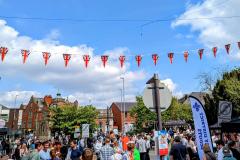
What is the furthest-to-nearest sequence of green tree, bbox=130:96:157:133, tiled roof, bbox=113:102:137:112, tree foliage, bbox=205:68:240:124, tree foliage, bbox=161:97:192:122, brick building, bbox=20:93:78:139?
tiled roof, bbox=113:102:137:112 → brick building, bbox=20:93:78:139 → tree foliage, bbox=161:97:192:122 → green tree, bbox=130:96:157:133 → tree foliage, bbox=205:68:240:124

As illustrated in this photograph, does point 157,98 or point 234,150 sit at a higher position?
point 157,98

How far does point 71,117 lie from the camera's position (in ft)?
175

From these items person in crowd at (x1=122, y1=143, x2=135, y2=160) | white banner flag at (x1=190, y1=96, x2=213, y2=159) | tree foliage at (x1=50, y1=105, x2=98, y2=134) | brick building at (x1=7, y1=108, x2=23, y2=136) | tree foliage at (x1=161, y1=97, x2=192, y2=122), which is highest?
brick building at (x1=7, y1=108, x2=23, y2=136)

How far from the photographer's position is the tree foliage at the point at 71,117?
52653mm

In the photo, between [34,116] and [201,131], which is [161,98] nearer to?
[201,131]

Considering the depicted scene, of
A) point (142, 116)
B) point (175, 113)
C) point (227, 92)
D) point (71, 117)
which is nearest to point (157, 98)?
point (227, 92)

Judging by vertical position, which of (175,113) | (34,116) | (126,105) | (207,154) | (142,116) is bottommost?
(207,154)

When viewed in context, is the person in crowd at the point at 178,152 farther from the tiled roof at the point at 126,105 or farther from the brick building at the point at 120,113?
the tiled roof at the point at 126,105

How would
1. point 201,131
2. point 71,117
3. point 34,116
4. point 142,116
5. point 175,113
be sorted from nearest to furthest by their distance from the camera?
point 201,131, point 71,117, point 142,116, point 175,113, point 34,116

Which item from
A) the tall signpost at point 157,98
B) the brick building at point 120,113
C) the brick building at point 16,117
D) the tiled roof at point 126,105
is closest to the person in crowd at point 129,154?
the tall signpost at point 157,98

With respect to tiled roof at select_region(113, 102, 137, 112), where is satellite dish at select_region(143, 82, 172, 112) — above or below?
below

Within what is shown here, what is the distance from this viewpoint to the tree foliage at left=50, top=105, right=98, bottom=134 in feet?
173

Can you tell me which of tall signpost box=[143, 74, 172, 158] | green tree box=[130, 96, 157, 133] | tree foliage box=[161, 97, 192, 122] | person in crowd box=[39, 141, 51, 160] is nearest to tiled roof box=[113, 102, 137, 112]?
tree foliage box=[161, 97, 192, 122]

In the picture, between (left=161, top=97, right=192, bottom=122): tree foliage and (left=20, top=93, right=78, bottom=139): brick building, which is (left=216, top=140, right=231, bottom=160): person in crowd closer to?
(left=161, top=97, right=192, bottom=122): tree foliage
